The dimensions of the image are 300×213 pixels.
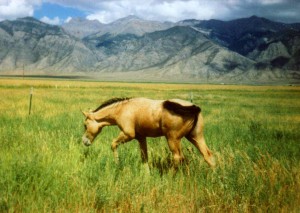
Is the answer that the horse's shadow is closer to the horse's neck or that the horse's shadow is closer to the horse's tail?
the horse's tail

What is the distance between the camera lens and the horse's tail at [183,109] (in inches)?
253

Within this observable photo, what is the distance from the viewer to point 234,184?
18.0 feet

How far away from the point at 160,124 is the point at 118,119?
109 centimetres

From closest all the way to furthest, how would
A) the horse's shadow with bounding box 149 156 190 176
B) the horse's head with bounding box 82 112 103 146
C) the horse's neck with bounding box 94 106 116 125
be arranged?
the horse's shadow with bounding box 149 156 190 176 < the horse's neck with bounding box 94 106 116 125 < the horse's head with bounding box 82 112 103 146

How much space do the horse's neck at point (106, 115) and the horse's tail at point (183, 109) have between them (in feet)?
4.90

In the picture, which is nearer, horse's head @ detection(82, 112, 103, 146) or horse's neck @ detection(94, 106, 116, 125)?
horse's neck @ detection(94, 106, 116, 125)

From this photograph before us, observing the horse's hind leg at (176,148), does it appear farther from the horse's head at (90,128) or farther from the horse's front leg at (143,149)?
the horse's head at (90,128)

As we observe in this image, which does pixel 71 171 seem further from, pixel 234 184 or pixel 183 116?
pixel 234 184

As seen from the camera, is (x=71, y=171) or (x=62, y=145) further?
(x=62, y=145)

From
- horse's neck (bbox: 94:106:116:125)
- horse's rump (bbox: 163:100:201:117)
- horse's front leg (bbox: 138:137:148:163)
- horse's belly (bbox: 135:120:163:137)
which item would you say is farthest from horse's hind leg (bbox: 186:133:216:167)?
horse's neck (bbox: 94:106:116:125)

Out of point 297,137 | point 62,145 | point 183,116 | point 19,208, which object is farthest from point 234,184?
point 297,137

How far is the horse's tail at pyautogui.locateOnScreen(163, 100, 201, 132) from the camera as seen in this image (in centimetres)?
641

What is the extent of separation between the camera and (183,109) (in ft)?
21.2

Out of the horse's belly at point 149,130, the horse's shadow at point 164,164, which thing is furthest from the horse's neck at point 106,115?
the horse's shadow at point 164,164
